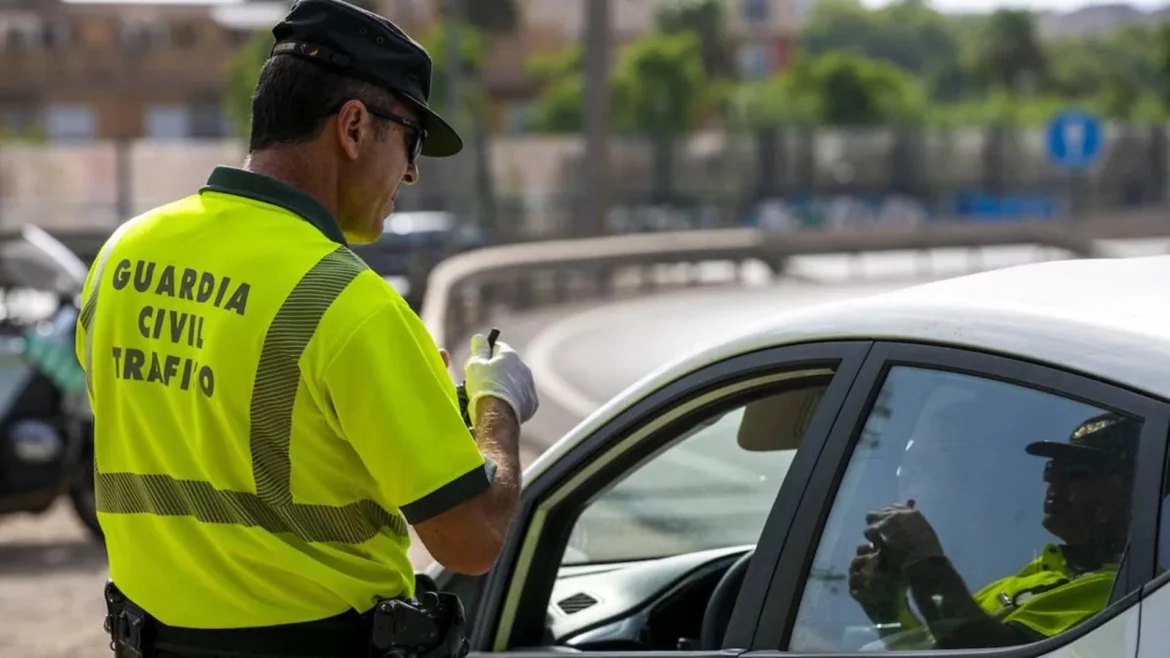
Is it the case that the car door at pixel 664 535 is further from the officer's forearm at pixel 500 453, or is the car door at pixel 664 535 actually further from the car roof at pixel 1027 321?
the officer's forearm at pixel 500 453

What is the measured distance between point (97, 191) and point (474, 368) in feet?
124

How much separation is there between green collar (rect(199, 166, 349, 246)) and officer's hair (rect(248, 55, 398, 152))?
63mm

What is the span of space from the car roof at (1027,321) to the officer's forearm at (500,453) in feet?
1.24

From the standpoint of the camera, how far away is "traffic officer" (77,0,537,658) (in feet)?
A: 8.50

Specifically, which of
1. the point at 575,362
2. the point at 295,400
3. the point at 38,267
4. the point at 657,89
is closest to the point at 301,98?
the point at 295,400

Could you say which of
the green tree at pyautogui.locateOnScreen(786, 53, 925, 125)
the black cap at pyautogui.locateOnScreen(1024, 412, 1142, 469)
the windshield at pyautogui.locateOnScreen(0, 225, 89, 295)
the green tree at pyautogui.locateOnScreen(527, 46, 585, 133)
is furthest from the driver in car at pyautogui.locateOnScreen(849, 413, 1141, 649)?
the green tree at pyautogui.locateOnScreen(786, 53, 925, 125)

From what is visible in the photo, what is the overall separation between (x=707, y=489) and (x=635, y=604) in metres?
1.10

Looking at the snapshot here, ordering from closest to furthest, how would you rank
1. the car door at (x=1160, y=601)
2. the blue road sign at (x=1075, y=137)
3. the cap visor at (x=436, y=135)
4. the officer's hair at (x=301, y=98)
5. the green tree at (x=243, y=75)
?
the car door at (x=1160, y=601) < the officer's hair at (x=301, y=98) < the cap visor at (x=436, y=135) < the blue road sign at (x=1075, y=137) < the green tree at (x=243, y=75)

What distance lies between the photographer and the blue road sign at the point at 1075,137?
30828 mm

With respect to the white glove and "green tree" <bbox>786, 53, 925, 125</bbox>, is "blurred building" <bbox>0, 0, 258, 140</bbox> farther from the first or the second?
the white glove

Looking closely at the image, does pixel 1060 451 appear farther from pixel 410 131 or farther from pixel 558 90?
pixel 558 90

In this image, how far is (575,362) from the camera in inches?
650

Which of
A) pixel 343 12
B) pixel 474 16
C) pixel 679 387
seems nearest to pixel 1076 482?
pixel 679 387

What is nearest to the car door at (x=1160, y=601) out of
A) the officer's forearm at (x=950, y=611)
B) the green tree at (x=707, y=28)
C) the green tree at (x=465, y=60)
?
the officer's forearm at (x=950, y=611)
